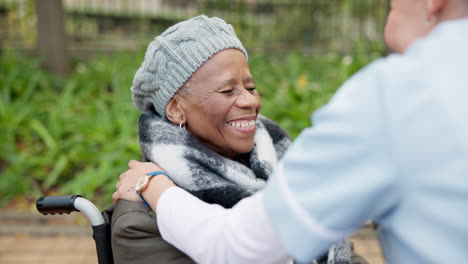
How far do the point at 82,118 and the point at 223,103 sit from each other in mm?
3679

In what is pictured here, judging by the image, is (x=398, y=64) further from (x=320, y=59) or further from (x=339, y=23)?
(x=339, y=23)

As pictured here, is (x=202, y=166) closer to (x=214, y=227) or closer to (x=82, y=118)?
(x=214, y=227)

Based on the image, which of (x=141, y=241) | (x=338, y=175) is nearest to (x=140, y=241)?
(x=141, y=241)

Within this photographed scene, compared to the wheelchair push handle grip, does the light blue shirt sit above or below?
above

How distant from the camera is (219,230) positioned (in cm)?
128

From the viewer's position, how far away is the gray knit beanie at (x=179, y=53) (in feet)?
5.98

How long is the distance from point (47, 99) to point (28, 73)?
0.67 m

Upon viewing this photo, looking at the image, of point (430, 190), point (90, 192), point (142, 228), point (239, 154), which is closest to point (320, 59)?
point (90, 192)

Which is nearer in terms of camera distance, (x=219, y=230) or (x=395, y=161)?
(x=395, y=161)

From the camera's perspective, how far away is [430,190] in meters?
0.98

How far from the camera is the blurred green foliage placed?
444cm

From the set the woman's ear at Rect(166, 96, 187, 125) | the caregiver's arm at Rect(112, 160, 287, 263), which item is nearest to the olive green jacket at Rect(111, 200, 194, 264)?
the caregiver's arm at Rect(112, 160, 287, 263)

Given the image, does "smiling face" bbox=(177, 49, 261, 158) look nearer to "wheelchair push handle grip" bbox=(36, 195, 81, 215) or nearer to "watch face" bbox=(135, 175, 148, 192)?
"watch face" bbox=(135, 175, 148, 192)

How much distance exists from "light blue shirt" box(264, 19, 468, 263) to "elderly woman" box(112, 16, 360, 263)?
65 centimetres
